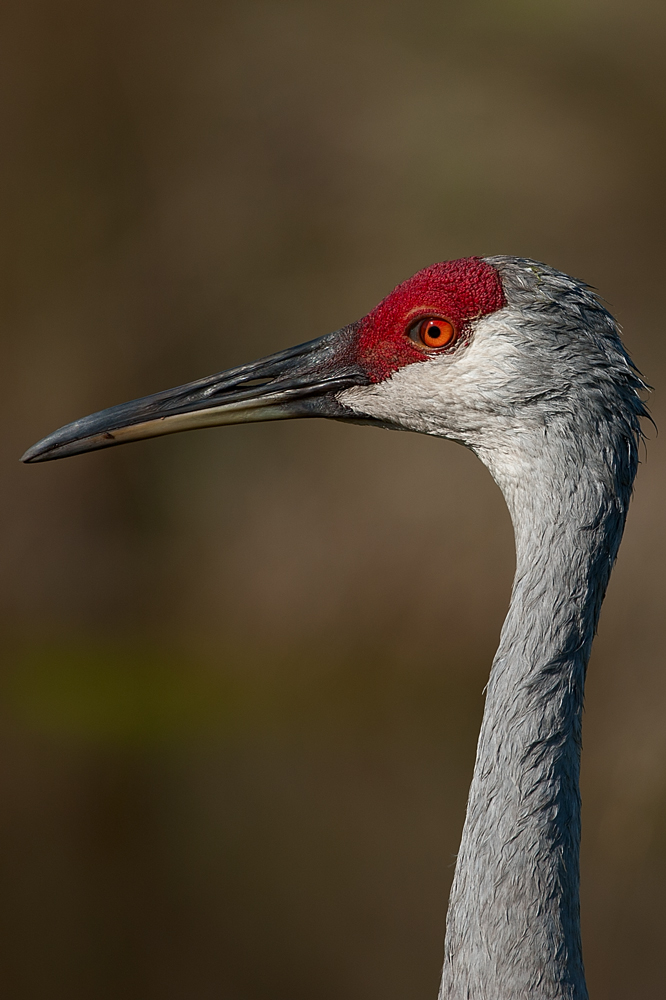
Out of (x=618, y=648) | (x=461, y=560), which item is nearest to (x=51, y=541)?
(x=461, y=560)

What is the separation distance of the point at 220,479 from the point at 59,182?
3758 mm

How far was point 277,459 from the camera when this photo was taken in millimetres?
10859

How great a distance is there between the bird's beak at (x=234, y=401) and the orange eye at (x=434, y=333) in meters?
0.22

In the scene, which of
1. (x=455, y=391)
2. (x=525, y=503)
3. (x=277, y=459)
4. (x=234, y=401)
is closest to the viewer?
(x=525, y=503)

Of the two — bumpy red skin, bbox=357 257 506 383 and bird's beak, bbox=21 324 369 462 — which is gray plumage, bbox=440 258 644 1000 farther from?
bird's beak, bbox=21 324 369 462

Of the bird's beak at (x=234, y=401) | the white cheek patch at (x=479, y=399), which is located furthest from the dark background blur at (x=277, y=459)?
the white cheek patch at (x=479, y=399)

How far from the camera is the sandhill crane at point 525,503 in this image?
2.44m

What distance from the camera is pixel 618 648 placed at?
8758 mm

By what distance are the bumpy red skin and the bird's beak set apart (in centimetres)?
8

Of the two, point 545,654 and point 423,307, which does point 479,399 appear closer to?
point 423,307

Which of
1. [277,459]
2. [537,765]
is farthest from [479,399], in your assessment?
[277,459]

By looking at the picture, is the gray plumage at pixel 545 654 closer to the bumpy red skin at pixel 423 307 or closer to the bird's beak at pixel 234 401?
the bumpy red skin at pixel 423 307

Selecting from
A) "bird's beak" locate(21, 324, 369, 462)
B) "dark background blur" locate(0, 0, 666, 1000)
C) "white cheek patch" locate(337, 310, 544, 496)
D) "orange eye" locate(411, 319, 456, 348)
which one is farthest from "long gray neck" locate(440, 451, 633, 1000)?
"dark background blur" locate(0, 0, 666, 1000)

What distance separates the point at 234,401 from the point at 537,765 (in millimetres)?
1303
